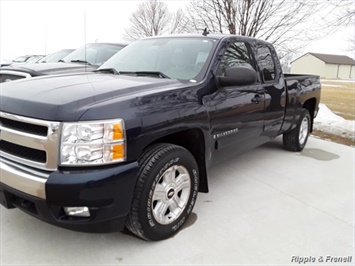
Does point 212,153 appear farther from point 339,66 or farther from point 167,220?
point 339,66

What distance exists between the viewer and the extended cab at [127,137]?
82.5 inches

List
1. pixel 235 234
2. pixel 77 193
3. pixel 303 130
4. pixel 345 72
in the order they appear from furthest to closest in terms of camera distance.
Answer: pixel 345 72
pixel 303 130
pixel 235 234
pixel 77 193

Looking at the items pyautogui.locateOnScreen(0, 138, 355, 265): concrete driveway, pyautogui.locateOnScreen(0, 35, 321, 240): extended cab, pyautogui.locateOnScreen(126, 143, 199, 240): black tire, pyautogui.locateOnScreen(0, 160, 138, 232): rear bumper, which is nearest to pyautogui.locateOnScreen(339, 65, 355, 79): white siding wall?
pyautogui.locateOnScreen(0, 138, 355, 265): concrete driveway

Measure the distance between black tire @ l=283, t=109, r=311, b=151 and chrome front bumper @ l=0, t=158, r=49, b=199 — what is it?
4416 millimetres

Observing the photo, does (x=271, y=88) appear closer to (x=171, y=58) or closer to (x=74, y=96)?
(x=171, y=58)

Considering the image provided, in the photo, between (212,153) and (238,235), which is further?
(212,153)

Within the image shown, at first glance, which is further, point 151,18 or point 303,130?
point 151,18

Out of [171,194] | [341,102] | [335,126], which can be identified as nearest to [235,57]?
[171,194]

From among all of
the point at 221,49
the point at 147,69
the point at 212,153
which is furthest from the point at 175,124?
the point at 221,49

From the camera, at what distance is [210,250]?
2.56 m

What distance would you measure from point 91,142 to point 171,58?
1.71 m

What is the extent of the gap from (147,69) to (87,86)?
0.93 meters

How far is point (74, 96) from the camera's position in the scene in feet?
7.47

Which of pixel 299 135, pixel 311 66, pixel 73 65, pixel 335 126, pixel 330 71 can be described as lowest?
pixel 335 126
